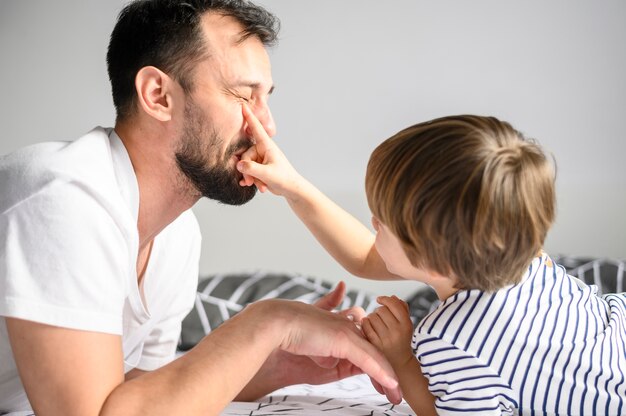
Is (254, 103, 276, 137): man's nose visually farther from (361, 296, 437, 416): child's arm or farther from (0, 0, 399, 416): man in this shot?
(361, 296, 437, 416): child's arm

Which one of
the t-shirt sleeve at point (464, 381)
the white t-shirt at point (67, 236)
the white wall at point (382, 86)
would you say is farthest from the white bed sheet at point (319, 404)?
the white wall at point (382, 86)

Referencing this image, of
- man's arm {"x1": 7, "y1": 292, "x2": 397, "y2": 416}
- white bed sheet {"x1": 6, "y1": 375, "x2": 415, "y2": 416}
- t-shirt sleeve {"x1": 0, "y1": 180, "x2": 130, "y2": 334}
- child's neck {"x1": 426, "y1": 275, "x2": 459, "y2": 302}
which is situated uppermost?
t-shirt sleeve {"x1": 0, "y1": 180, "x2": 130, "y2": 334}

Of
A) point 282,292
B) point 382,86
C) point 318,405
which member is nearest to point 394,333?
point 318,405

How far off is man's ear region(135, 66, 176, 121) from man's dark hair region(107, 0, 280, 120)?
0.02m

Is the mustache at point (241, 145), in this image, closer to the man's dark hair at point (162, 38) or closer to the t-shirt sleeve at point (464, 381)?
the man's dark hair at point (162, 38)

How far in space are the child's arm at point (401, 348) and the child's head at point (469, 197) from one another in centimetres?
17

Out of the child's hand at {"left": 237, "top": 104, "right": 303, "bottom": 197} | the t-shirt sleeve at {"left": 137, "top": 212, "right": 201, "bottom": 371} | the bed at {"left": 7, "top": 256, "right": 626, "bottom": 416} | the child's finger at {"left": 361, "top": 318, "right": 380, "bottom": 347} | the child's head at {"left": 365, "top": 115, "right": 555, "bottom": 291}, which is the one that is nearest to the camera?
the child's head at {"left": 365, "top": 115, "right": 555, "bottom": 291}

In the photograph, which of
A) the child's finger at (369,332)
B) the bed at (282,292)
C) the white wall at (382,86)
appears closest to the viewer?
the child's finger at (369,332)

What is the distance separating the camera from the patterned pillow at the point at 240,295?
245 cm

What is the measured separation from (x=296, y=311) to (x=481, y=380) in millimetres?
336

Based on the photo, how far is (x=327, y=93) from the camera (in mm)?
2924

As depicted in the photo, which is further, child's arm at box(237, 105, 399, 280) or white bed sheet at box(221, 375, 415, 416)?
child's arm at box(237, 105, 399, 280)

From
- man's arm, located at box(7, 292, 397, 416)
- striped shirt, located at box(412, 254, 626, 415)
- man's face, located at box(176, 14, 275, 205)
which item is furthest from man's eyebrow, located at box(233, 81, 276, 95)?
striped shirt, located at box(412, 254, 626, 415)

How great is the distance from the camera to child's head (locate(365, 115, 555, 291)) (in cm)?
104
